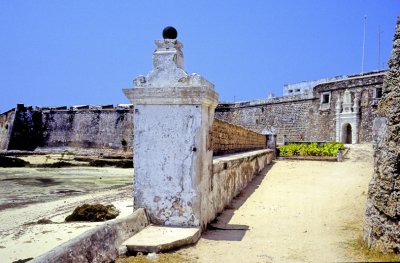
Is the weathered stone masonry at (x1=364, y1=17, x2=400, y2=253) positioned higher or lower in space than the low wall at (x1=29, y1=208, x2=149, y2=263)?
higher

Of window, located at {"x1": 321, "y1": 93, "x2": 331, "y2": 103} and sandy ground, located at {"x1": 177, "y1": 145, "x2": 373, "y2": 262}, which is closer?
sandy ground, located at {"x1": 177, "y1": 145, "x2": 373, "y2": 262}

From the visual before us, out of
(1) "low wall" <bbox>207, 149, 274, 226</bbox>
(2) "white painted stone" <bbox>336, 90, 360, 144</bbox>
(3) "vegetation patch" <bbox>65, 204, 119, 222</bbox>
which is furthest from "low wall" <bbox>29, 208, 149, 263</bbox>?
(2) "white painted stone" <bbox>336, 90, 360, 144</bbox>

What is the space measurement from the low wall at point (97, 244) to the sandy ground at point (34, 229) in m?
1.54

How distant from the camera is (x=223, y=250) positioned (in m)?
3.47

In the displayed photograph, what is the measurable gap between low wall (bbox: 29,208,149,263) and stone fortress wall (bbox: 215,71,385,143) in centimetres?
2500

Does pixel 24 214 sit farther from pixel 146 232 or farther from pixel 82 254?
pixel 82 254

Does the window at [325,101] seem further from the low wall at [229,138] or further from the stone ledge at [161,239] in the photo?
the stone ledge at [161,239]

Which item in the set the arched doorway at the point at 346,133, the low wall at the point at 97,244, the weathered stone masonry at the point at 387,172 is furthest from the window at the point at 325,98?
the low wall at the point at 97,244

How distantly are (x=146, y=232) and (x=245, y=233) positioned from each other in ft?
3.79

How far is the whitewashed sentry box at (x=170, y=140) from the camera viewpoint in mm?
3891

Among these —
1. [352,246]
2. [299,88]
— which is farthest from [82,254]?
[299,88]

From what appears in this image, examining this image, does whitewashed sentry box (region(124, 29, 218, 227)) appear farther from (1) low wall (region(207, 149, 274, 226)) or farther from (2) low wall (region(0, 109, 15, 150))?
(2) low wall (region(0, 109, 15, 150))

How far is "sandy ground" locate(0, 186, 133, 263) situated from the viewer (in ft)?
15.1

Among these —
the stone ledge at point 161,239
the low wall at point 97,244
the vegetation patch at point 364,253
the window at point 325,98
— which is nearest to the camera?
the low wall at point 97,244
